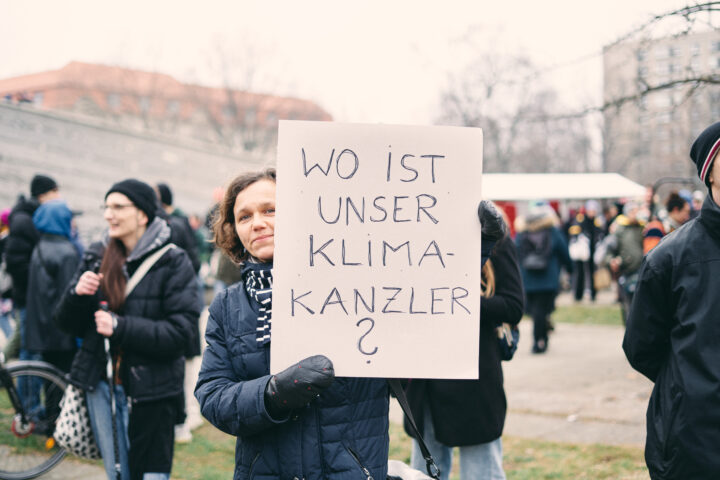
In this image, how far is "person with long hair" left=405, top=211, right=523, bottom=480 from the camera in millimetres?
3395

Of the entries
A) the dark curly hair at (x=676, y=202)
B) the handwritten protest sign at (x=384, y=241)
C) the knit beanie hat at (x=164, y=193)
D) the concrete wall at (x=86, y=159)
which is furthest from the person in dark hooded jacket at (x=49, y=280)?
the concrete wall at (x=86, y=159)

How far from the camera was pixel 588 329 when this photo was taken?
11211 mm

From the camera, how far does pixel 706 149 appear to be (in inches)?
94.8

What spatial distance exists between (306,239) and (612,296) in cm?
1508

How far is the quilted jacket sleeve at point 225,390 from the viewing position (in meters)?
1.99

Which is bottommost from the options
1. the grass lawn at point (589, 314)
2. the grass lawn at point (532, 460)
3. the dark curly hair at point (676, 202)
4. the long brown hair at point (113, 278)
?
the grass lawn at point (532, 460)

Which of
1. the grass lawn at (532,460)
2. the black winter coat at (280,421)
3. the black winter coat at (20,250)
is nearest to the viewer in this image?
the black winter coat at (280,421)

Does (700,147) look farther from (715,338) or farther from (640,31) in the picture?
(640,31)

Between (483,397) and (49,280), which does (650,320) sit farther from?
(49,280)

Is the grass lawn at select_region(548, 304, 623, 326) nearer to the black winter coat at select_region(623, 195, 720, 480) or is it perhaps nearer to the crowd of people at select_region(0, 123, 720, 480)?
the crowd of people at select_region(0, 123, 720, 480)

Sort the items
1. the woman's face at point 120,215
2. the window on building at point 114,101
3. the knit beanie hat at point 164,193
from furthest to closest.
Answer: the window on building at point 114,101, the knit beanie hat at point 164,193, the woman's face at point 120,215

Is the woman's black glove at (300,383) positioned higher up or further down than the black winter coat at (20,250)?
further down

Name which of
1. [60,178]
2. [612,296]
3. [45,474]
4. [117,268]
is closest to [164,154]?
[60,178]

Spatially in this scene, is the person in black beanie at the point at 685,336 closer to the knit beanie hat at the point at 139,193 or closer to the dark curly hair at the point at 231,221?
the dark curly hair at the point at 231,221
